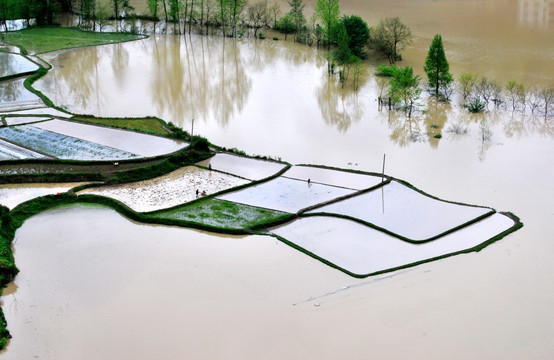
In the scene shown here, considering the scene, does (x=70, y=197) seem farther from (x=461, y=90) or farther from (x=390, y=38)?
(x=390, y=38)

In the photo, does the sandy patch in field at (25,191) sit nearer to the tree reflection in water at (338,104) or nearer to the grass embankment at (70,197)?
the grass embankment at (70,197)

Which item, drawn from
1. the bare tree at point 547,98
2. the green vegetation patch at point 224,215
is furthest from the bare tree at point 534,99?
the green vegetation patch at point 224,215

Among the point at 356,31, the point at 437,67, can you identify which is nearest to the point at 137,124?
the point at 437,67

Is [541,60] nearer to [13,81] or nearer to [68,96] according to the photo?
[68,96]

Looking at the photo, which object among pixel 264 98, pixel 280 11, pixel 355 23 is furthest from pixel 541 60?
pixel 280 11

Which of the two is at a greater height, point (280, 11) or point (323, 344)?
point (280, 11)

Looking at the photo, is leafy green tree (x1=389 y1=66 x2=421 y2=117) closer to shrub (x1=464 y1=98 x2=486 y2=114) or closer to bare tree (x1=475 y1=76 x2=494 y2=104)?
shrub (x1=464 y1=98 x2=486 y2=114)

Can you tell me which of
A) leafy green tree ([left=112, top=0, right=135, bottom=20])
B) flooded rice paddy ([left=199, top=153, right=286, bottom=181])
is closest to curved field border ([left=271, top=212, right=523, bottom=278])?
flooded rice paddy ([left=199, top=153, right=286, bottom=181])
